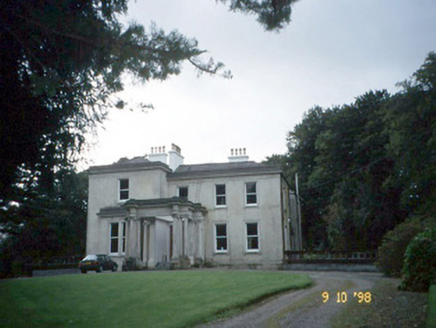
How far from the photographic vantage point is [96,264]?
28859 mm

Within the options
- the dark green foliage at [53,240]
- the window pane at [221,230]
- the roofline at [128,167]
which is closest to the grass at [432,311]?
the dark green foliage at [53,240]

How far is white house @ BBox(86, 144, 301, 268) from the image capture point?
32375 millimetres

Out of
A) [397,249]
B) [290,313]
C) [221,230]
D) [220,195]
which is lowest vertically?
[290,313]

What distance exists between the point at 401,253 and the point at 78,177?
564 inches

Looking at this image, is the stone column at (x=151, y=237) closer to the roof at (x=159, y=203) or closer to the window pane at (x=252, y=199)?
the roof at (x=159, y=203)

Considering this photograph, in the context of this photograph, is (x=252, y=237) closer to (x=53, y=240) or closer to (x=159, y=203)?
(x=159, y=203)

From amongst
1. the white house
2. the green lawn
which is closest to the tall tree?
the green lawn

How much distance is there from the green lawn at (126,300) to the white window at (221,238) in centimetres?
1767

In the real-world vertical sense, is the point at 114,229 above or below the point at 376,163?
below

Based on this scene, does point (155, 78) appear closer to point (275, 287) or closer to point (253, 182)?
point (275, 287)

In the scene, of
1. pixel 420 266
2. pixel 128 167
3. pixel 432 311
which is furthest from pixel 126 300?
pixel 128 167

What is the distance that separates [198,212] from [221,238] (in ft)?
9.76

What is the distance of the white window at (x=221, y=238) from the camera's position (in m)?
33.7

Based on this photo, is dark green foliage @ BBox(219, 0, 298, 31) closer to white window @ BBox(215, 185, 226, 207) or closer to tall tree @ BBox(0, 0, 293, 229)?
tall tree @ BBox(0, 0, 293, 229)
